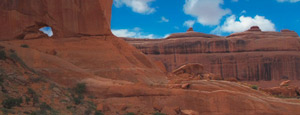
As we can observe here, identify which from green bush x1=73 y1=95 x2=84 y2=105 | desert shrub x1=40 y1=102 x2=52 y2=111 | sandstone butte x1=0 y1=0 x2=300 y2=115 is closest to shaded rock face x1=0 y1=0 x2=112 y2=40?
sandstone butte x1=0 y1=0 x2=300 y2=115

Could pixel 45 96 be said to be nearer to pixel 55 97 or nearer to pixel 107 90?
pixel 55 97

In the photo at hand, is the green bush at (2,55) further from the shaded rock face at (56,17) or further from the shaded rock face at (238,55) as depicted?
the shaded rock face at (238,55)

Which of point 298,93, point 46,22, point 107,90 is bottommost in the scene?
point 298,93

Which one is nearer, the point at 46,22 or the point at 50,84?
the point at 50,84

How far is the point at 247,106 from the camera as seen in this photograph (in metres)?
13.0

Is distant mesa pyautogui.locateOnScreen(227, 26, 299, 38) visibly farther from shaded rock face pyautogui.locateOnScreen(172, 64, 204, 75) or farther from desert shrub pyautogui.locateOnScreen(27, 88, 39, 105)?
desert shrub pyautogui.locateOnScreen(27, 88, 39, 105)

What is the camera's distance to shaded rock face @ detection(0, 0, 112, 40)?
19500 mm

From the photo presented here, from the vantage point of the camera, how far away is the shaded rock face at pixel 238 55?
1843 inches

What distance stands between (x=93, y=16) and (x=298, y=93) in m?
17.7

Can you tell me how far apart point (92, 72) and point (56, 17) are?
5.28m

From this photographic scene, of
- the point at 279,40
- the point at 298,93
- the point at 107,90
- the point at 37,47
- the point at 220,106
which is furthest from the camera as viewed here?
the point at 279,40

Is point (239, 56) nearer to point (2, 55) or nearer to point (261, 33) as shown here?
point (261, 33)

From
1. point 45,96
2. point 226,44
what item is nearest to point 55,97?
point 45,96

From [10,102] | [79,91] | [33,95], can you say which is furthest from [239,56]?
[10,102]
